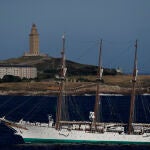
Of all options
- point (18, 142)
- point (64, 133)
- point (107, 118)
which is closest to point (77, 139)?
point (64, 133)

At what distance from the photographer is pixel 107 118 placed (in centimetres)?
13138

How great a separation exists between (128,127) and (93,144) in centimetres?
580

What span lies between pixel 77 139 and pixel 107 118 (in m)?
42.5

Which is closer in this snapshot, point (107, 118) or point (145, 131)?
point (145, 131)

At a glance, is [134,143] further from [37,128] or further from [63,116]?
[63,116]

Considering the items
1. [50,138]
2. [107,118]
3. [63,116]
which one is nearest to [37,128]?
[50,138]

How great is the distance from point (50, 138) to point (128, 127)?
9949 mm

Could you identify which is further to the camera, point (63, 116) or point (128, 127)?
point (63, 116)

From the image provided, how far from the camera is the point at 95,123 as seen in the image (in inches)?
3588
